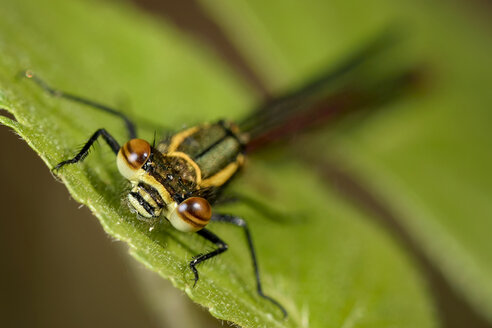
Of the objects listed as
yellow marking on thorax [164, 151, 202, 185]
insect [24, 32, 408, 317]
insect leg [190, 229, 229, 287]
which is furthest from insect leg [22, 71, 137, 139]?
insect leg [190, 229, 229, 287]

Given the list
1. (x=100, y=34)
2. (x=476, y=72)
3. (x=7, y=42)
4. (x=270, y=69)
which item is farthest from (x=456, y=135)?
(x=7, y=42)

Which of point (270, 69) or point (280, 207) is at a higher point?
point (270, 69)

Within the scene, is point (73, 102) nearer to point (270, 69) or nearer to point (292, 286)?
point (292, 286)

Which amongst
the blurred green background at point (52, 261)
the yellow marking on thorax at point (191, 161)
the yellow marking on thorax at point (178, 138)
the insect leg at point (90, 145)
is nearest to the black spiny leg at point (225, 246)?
the yellow marking on thorax at point (191, 161)

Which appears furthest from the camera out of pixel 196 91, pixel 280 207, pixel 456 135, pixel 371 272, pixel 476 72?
pixel 476 72

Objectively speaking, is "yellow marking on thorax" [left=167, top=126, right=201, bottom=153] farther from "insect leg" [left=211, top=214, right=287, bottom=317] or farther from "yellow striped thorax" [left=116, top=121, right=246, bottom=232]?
"insect leg" [left=211, top=214, right=287, bottom=317]

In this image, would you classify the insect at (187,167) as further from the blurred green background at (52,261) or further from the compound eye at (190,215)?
the blurred green background at (52,261)

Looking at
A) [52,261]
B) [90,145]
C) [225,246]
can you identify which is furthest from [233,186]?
[52,261]

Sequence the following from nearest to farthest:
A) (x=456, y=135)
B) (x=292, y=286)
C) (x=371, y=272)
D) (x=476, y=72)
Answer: (x=292, y=286) → (x=371, y=272) → (x=456, y=135) → (x=476, y=72)
